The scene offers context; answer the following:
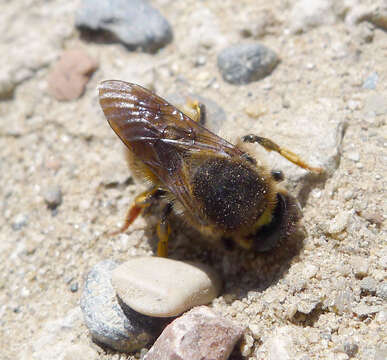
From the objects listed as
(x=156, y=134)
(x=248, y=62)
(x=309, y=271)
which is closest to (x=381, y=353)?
(x=309, y=271)

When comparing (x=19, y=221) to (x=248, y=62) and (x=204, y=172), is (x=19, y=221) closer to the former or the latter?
(x=204, y=172)

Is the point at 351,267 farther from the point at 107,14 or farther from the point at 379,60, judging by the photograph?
the point at 107,14

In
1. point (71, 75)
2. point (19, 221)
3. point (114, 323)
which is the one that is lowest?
point (19, 221)

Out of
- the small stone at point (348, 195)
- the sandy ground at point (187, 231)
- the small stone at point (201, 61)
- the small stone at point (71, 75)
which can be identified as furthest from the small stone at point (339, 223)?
the small stone at point (71, 75)

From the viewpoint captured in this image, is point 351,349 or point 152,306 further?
point 152,306

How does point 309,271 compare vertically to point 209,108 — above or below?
below

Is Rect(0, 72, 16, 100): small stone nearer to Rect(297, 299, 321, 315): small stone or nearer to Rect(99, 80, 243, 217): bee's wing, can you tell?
Rect(99, 80, 243, 217): bee's wing

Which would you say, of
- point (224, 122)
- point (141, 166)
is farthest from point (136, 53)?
point (141, 166)

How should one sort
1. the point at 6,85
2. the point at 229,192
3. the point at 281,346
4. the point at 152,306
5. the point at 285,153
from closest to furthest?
1. the point at 281,346
2. the point at 152,306
3. the point at 229,192
4. the point at 285,153
5. the point at 6,85
